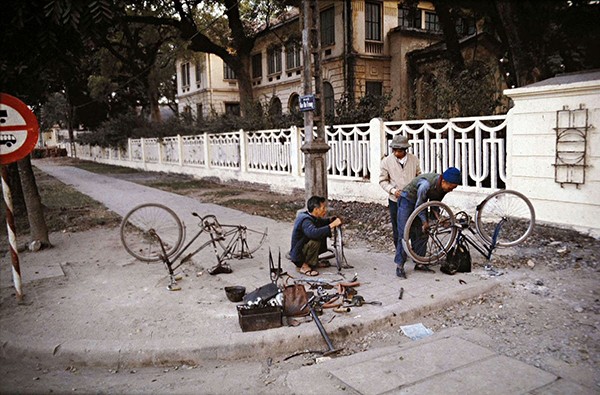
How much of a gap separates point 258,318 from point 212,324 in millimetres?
510

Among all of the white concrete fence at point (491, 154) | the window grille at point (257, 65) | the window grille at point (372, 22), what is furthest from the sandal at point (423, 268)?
the window grille at point (257, 65)

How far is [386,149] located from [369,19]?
1687 centimetres

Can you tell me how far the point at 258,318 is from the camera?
4340 mm

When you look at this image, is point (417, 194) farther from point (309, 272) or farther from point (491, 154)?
point (491, 154)

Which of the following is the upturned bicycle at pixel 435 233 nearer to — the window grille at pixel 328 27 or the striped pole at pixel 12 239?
the striped pole at pixel 12 239

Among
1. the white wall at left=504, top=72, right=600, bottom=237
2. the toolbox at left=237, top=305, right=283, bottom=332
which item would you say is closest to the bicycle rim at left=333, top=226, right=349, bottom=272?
the toolbox at left=237, top=305, right=283, bottom=332

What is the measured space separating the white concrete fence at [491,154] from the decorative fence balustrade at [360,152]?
2 centimetres

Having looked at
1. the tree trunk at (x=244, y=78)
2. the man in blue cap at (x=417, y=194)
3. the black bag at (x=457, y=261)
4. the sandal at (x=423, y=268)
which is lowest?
the sandal at (x=423, y=268)

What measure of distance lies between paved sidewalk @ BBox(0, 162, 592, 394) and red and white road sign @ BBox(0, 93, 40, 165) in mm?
1715

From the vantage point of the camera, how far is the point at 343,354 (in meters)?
4.09

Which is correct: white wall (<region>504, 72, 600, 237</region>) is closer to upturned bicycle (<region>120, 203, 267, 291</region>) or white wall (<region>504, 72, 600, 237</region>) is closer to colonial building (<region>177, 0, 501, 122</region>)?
upturned bicycle (<region>120, 203, 267, 291</region>)

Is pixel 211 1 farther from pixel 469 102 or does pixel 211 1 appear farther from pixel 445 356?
pixel 445 356

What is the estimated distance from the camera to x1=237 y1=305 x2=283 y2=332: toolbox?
4.32 metres

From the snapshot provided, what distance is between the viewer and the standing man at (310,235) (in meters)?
5.77
